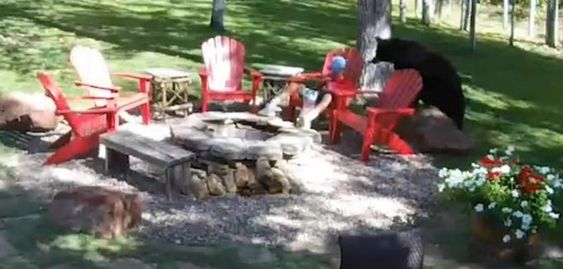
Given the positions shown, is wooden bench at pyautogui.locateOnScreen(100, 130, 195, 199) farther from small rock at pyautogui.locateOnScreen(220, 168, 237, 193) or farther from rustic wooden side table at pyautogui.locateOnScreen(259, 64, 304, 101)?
rustic wooden side table at pyautogui.locateOnScreen(259, 64, 304, 101)

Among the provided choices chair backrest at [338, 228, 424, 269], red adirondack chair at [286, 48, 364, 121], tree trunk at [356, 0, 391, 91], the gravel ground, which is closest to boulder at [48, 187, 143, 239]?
the gravel ground

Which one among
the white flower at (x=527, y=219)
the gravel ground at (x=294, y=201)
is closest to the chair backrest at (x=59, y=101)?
the gravel ground at (x=294, y=201)

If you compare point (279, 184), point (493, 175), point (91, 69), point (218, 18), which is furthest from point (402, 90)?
point (218, 18)

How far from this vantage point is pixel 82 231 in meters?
5.36

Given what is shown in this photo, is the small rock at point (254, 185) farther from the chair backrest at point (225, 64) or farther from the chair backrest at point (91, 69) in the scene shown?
the chair backrest at point (225, 64)

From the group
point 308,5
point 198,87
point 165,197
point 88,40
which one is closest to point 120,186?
point 165,197

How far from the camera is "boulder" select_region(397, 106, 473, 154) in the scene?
800 centimetres

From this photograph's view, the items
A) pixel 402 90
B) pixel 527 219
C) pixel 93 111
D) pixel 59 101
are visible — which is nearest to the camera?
pixel 527 219

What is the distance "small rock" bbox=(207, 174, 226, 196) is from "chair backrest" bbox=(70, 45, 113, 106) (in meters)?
1.74

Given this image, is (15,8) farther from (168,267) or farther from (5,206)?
(168,267)

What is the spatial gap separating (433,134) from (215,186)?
2.52 metres

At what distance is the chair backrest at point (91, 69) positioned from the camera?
25.7ft

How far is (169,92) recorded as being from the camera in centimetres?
914

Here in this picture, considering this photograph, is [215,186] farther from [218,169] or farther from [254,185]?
[254,185]
